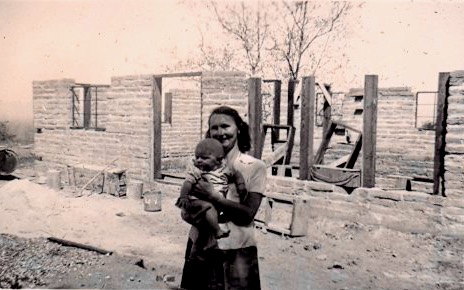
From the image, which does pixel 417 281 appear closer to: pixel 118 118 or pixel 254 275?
pixel 254 275

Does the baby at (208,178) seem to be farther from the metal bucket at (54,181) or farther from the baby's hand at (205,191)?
the metal bucket at (54,181)


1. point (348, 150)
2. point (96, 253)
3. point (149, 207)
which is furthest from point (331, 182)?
point (348, 150)

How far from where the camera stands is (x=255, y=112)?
25.8 ft

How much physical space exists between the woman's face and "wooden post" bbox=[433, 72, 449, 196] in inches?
182

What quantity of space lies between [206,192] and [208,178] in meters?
0.11

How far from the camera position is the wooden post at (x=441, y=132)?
20.7ft

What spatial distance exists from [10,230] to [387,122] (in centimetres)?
972

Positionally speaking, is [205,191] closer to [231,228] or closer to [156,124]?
[231,228]

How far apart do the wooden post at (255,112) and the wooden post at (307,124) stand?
783 mm

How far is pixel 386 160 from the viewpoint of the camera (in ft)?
40.3

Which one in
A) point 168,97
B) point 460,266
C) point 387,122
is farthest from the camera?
point 168,97

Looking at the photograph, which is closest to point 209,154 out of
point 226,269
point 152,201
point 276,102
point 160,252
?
point 226,269

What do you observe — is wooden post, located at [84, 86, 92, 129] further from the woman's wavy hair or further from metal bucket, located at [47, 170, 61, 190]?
the woman's wavy hair

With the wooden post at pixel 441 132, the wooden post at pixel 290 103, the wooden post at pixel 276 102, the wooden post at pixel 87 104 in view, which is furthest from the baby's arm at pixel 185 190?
the wooden post at pixel 87 104
